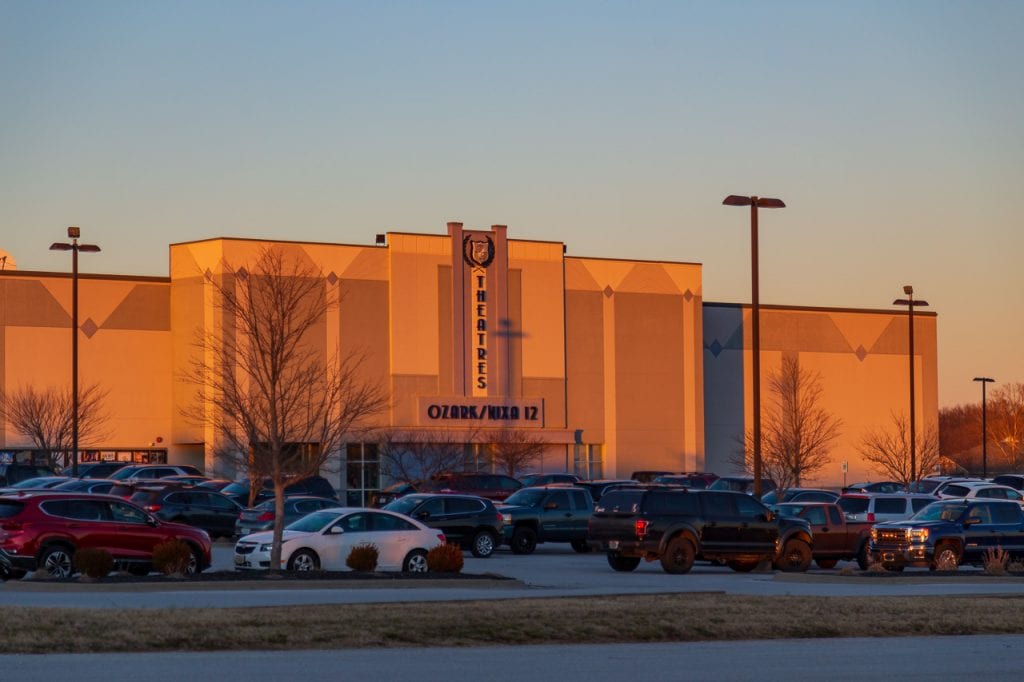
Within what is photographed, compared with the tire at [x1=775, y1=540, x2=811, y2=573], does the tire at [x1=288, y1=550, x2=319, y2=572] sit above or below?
above

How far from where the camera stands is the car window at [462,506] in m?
38.7

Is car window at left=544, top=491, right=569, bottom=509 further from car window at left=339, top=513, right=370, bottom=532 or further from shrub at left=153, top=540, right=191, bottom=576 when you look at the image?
shrub at left=153, top=540, right=191, bottom=576

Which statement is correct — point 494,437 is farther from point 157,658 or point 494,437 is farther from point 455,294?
point 157,658

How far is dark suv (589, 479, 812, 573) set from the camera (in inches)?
1363

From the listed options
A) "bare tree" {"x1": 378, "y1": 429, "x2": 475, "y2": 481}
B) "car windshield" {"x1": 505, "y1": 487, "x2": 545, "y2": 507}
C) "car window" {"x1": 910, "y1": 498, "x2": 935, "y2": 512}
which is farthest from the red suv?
"bare tree" {"x1": 378, "y1": 429, "x2": 475, "y2": 481}

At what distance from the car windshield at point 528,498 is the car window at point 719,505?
7.16m

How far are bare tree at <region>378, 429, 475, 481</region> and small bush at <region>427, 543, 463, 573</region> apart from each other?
40875 millimetres

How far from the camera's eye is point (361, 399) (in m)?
A: 38.7

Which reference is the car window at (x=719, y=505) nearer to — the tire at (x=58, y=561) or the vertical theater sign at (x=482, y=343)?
the tire at (x=58, y=561)

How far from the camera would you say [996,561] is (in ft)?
108

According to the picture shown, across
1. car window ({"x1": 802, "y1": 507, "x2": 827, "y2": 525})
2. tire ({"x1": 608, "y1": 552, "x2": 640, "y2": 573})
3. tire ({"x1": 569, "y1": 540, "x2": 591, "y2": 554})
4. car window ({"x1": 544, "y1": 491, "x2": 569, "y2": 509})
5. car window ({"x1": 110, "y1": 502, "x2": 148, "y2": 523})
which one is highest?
car window ({"x1": 110, "y1": 502, "x2": 148, "y2": 523})

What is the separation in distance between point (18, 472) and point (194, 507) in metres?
15.1

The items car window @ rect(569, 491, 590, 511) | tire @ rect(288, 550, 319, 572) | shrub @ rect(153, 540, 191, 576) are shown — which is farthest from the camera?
car window @ rect(569, 491, 590, 511)

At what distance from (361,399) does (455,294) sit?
130 ft
